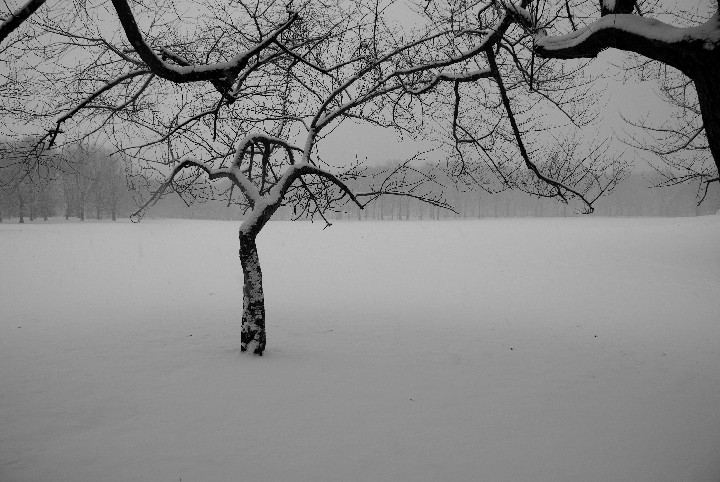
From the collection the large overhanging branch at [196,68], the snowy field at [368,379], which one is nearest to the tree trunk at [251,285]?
the snowy field at [368,379]

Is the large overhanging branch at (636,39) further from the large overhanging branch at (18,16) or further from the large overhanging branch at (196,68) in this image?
the large overhanging branch at (18,16)

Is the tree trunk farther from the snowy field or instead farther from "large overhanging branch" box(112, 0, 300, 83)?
"large overhanging branch" box(112, 0, 300, 83)

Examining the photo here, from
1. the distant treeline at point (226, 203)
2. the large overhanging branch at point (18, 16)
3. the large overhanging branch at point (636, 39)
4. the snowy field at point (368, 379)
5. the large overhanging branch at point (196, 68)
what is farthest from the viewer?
the distant treeline at point (226, 203)

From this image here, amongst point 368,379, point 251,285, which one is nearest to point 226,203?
point 251,285

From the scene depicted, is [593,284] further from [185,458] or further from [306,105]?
[185,458]

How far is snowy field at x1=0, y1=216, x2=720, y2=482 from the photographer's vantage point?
13.5 ft

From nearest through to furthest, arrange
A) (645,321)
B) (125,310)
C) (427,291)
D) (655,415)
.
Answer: (655,415)
(645,321)
(125,310)
(427,291)

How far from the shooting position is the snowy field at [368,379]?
13.5 ft

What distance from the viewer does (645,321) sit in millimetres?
11328

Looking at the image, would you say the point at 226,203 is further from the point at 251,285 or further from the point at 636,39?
the point at 636,39

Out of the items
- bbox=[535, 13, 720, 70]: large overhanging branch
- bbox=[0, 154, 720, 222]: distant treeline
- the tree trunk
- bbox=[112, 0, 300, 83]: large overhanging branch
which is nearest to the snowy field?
the tree trunk

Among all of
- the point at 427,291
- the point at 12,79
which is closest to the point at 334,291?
the point at 427,291

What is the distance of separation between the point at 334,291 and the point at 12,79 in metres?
11.8

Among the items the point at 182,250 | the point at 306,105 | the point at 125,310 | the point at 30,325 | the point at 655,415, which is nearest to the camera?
the point at 655,415
